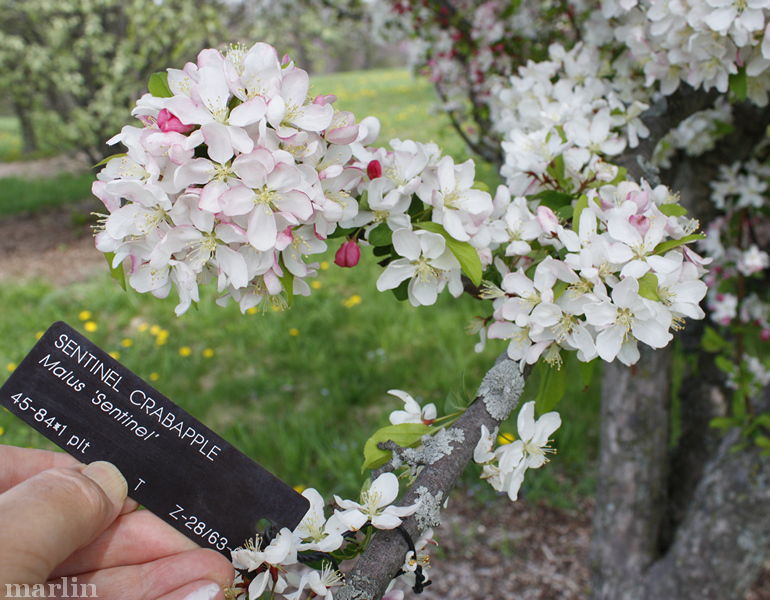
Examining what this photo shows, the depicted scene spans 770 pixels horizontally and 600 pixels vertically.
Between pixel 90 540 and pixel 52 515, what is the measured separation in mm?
135

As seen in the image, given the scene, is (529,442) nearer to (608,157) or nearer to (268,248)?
(268,248)

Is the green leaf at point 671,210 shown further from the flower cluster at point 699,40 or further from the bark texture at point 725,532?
the bark texture at point 725,532

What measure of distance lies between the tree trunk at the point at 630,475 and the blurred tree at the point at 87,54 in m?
6.01

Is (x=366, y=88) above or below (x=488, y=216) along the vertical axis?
below

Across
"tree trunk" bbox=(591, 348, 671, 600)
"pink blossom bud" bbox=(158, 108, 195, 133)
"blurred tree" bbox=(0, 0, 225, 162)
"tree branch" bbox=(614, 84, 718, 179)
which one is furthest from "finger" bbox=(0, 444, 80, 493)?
"blurred tree" bbox=(0, 0, 225, 162)

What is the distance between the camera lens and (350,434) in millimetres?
3273

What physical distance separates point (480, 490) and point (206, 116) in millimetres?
2575

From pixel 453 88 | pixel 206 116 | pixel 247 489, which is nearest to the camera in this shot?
pixel 206 116

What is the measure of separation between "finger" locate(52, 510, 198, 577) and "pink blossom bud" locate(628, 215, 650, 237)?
861mm

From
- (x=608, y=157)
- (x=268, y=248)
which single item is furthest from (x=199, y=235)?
(x=608, y=157)

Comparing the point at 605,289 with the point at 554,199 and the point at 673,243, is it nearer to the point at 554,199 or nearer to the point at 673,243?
the point at 673,243

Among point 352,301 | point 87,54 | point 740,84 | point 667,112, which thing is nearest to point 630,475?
point 667,112

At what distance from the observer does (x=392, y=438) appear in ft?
3.50

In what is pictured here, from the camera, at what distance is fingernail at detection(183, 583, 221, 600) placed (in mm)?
913
